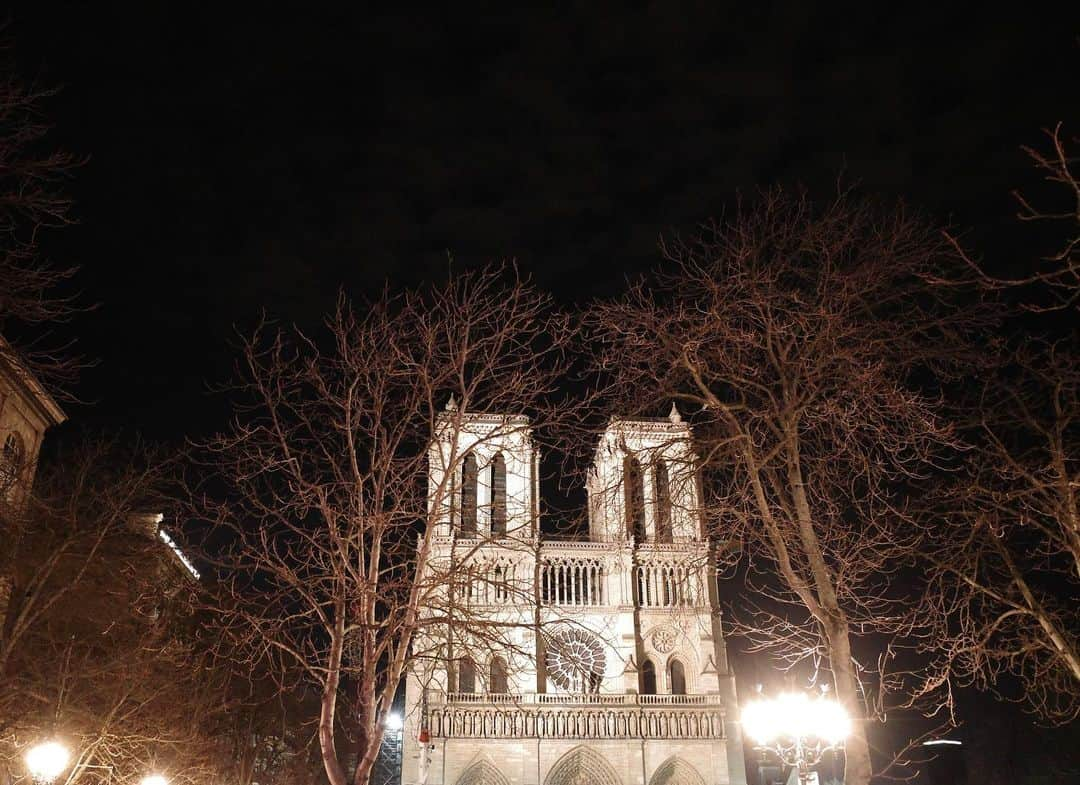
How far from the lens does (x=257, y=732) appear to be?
98.8ft

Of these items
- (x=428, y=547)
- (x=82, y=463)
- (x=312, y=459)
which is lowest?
(x=428, y=547)

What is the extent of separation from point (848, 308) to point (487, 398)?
164 inches

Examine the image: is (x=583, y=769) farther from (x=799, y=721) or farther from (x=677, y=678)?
(x=799, y=721)

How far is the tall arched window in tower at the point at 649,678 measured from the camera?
144ft

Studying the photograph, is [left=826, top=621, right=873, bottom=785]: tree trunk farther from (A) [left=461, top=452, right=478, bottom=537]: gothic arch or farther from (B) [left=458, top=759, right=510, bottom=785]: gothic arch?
(B) [left=458, top=759, right=510, bottom=785]: gothic arch

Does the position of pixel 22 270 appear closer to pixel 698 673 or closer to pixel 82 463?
pixel 82 463

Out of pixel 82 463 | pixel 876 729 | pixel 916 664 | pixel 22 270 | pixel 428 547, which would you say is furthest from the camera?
pixel 876 729

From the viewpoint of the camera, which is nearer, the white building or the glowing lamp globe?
the glowing lamp globe

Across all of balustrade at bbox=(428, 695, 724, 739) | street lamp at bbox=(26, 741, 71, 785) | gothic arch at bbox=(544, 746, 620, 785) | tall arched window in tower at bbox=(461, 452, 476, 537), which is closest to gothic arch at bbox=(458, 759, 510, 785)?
balustrade at bbox=(428, 695, 724, 739)

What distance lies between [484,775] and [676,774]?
9230 millimetres

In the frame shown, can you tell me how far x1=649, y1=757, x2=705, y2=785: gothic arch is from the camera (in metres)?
41.4

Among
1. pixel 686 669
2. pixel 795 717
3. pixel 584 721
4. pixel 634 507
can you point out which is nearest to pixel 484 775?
pixel 584 721

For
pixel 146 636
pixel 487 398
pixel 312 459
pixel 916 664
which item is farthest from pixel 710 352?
pixel 916 664

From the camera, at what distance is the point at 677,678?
44125 mm
